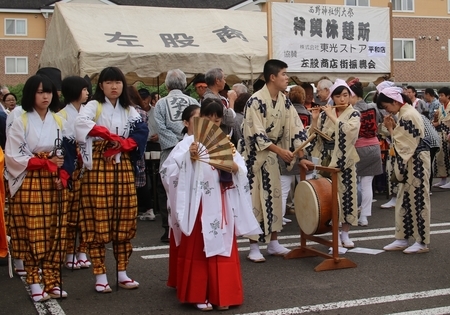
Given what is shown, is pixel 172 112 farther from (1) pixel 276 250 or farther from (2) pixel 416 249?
(2) pixel 416 249

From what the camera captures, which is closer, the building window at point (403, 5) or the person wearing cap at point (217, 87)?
the person wearing cap at point (217, 87)

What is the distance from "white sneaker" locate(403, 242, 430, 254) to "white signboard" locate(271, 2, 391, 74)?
4.95 meters

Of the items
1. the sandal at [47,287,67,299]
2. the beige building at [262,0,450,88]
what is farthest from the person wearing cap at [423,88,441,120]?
the beige building at [262,0,450,88]

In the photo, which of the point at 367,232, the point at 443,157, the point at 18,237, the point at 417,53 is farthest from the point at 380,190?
the point at 417,53

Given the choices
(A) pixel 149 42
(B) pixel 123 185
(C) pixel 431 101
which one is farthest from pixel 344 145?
(C) pixel 431 101

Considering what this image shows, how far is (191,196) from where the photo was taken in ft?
15.6

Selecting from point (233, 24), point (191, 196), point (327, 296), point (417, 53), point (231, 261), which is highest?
point (417, 53)

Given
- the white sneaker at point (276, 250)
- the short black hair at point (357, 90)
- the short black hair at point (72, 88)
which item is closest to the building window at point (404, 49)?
the short black hair at point (357, 90)

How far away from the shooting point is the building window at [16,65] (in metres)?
35.4

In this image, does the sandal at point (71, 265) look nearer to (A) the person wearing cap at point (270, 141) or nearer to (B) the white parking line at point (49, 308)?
(B) the white parking line at point (49, 308)

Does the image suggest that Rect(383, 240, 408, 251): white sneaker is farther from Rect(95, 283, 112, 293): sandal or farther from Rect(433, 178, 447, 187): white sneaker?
Rect(433, 178, 447, 187): white sneaker

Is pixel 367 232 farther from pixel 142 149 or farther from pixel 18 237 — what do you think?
pixel 18 237

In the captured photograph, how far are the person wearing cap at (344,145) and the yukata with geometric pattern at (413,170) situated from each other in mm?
480

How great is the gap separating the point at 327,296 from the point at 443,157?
7549mm
